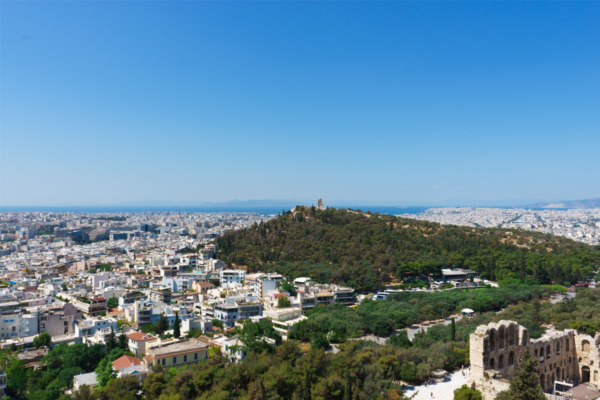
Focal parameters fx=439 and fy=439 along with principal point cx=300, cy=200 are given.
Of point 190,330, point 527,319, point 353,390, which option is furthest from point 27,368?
point 527,319

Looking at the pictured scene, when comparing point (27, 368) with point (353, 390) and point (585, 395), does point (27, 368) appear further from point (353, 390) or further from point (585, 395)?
point (585, 395)

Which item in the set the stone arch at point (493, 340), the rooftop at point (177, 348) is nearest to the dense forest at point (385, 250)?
the rooftop at point (177, 348)

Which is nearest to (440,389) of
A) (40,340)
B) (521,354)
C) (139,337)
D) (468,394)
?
(468,394)

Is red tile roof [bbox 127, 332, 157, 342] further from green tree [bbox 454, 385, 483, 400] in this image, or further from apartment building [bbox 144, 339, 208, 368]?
green tree [bbox 454, 385, 483, 400]

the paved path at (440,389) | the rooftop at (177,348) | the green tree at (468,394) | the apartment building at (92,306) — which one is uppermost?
the green tree at (468,394)

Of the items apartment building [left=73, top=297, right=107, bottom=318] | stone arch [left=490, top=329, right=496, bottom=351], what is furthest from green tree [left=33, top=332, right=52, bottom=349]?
stone arch [left=490, top=329, right=496, bottom=351]

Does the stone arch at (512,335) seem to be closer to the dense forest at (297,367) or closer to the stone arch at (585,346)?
the dense forest at (297,367)

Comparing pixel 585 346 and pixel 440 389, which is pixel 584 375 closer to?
pixel 585 346
